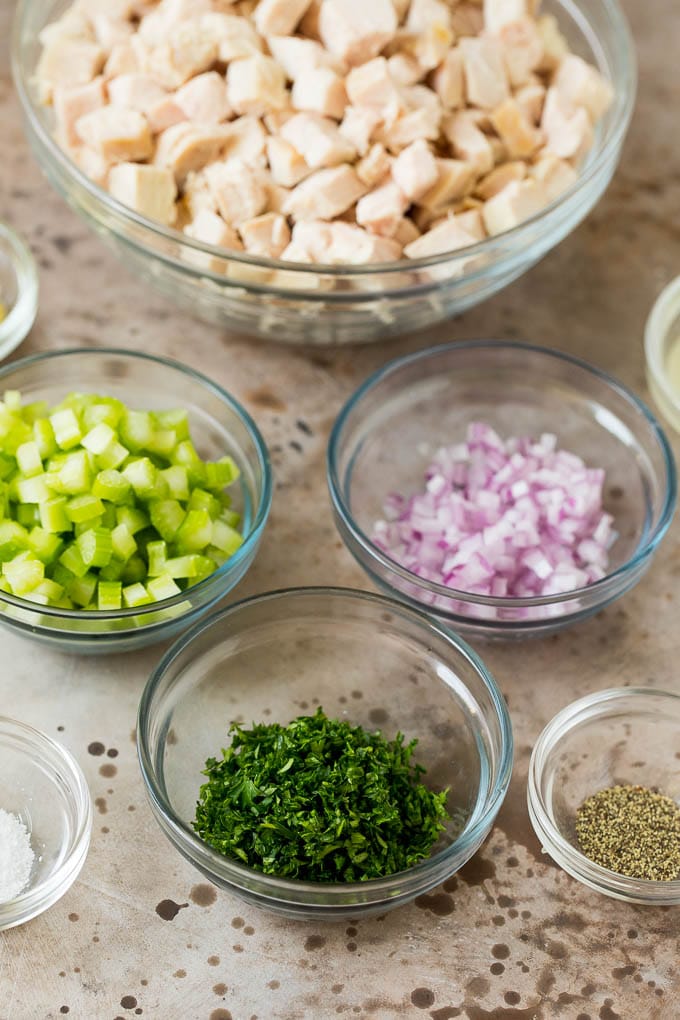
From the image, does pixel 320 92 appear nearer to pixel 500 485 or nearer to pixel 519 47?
pixel 519 47

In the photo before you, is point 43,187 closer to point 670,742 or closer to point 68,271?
point 68,271

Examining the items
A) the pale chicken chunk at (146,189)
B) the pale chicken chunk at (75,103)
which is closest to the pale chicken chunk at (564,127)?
the pale chicken chunk at (146,189)

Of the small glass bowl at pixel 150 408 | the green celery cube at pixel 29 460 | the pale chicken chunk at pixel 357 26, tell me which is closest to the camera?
the small glass bowl at pixel 150 408

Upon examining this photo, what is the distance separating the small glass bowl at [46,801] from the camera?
154cm

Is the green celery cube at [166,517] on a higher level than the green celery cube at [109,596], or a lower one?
higher

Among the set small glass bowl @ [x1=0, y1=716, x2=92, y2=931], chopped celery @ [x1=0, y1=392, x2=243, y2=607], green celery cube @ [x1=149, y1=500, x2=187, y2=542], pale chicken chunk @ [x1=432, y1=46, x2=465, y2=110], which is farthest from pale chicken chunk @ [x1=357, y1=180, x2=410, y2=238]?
small glass bowl @ [x1=0, y1=716, x2=92, y2=931]

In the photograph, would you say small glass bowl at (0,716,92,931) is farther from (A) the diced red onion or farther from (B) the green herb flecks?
(A) the diced red onion

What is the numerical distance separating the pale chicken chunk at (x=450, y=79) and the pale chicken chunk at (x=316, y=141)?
21 centimetres

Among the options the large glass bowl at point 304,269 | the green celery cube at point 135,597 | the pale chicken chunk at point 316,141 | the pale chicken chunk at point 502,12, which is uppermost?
the pale chicken chunk at point 502,12

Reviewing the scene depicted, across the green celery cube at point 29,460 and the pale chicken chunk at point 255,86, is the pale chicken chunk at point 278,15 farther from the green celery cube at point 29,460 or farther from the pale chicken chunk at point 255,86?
the green celery cube at point 29,460

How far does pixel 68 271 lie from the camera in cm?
225

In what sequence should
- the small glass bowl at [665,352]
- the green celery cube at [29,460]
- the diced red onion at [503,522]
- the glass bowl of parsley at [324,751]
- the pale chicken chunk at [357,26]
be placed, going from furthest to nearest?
the small glass bowl at [665,352]
the pale chicken chunk at [357,26]
the diced red onion at [503,522]
the green celery cube at [29,460]
the glass bowl of parsley at [324,751]

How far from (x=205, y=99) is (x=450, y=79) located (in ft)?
1.40

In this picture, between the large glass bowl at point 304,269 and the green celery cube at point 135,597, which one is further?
the large glass bowl at point 304,269
